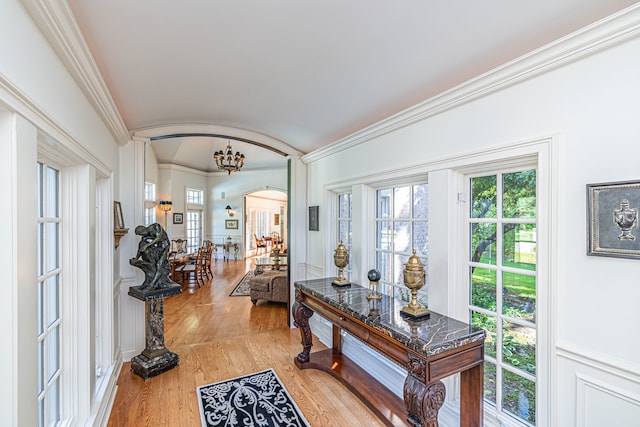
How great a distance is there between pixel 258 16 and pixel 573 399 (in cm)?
Answer: 249

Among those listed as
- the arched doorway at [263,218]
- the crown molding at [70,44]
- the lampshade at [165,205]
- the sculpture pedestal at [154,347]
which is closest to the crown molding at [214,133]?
the crown molding at [70,44]

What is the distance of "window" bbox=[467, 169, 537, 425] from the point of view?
1817mm

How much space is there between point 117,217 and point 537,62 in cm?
361

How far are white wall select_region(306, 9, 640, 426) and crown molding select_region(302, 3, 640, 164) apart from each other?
0.05 ft

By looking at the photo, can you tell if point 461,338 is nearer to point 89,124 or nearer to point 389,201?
point 389,201

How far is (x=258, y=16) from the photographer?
1536mm

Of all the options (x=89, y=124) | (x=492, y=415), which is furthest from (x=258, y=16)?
(x=492, y=415)

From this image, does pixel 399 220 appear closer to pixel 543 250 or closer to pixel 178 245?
pixel 543 250

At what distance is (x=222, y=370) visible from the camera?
3.08 metres

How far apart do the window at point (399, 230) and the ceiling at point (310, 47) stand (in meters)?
0.76

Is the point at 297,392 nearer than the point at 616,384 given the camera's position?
No

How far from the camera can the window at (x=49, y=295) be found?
1.59 meters

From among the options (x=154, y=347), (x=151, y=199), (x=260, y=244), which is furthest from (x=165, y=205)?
(x=154, y=347)

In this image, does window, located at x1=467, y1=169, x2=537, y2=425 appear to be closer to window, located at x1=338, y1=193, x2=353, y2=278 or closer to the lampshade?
window, located at x1=338, y1=193, x2=353, y2=278
